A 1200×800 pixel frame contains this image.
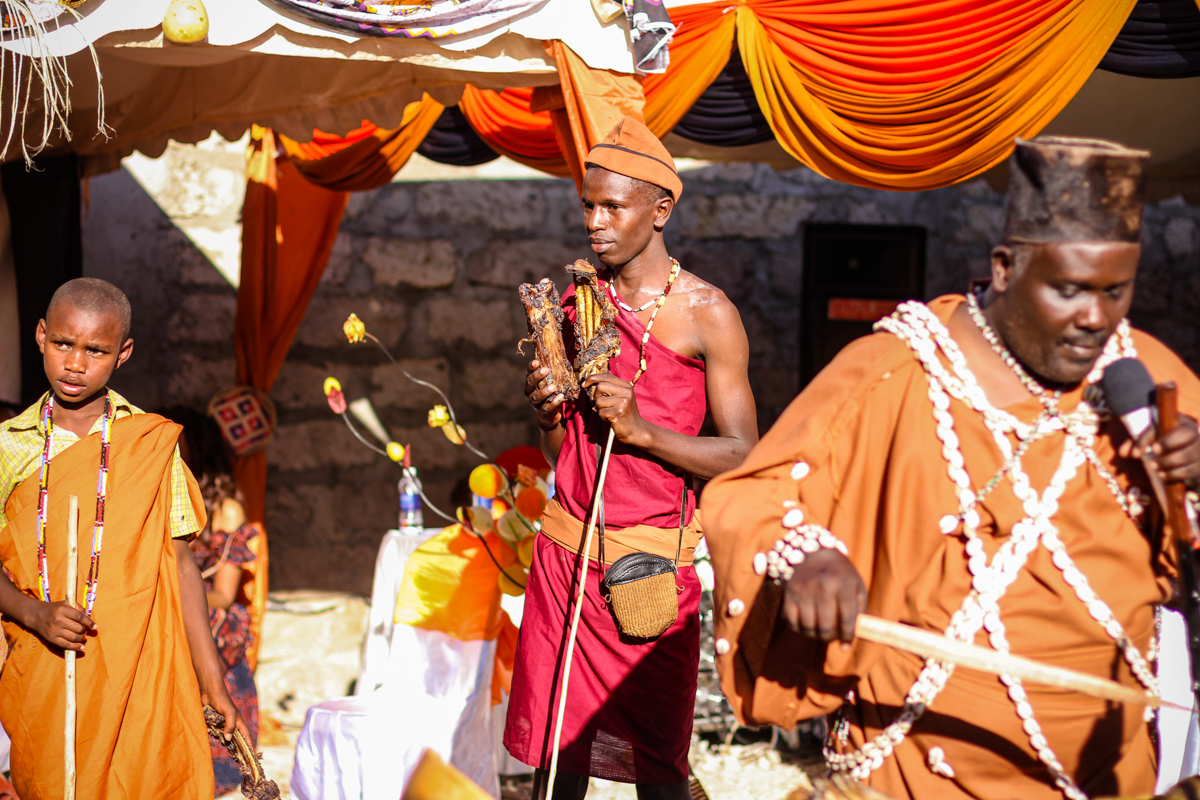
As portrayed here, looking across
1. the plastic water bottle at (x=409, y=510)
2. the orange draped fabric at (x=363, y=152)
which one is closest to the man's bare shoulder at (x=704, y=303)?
the plastic water bottle at (x=409, y=510)

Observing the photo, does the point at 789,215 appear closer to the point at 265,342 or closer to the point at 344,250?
the point at 344,250

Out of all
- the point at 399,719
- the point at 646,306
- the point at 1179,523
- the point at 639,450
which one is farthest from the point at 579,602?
the point at 399,719

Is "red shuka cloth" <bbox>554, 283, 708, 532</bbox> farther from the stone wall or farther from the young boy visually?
the stone wall

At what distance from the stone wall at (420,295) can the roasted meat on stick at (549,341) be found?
3.68 metres

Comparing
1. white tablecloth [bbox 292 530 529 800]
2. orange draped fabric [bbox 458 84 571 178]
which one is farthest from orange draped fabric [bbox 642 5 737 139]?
white tablecloth [bbox 292 530 529 800]

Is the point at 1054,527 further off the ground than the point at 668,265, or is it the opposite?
the point at 668,265

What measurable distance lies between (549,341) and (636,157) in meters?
0.58

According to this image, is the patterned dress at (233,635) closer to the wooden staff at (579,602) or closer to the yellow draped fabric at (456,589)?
the yellow draped fabric at (456,589)

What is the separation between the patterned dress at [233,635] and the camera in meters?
4.36

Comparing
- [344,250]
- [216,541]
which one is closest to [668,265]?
[216,541]

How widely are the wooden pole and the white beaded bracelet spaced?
181 cm

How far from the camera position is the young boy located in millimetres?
2453

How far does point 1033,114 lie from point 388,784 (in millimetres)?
3576

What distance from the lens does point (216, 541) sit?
4.59 m
